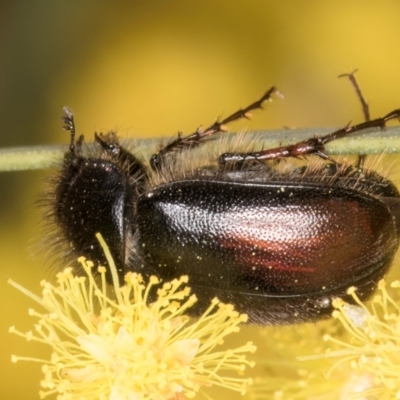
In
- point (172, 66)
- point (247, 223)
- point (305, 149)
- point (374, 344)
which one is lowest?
point (374, 344)

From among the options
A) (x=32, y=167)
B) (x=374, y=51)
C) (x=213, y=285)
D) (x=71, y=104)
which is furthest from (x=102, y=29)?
(x=213, y=285)

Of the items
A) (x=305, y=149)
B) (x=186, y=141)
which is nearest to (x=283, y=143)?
(x=305, y=149)

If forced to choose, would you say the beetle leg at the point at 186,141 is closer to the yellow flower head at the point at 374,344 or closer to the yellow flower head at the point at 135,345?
the yellow flower head at the point at 135,345

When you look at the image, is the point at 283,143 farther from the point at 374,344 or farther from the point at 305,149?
the point at 374,344

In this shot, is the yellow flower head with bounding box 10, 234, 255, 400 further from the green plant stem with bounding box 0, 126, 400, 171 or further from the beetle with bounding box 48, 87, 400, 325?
the green plant stem with bounding box 0, 126, 400, 171

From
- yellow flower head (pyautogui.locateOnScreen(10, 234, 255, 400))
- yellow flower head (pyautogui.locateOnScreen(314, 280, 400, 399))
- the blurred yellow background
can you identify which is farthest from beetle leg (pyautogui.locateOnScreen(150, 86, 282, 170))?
the blurred yellow background

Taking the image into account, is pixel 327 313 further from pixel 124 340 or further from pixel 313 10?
pixel 313 10
